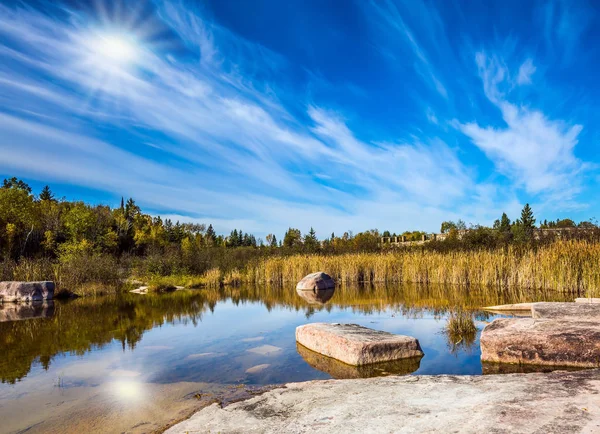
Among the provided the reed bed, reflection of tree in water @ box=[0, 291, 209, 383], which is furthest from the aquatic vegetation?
the reed bed

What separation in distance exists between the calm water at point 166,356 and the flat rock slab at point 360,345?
18 centimetres

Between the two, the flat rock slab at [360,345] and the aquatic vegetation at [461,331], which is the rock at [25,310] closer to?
the flat rock slab at [360,345]

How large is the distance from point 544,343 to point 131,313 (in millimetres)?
9938

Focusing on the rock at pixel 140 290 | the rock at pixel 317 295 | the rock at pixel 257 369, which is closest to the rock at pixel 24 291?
the rock at pixel 140 290

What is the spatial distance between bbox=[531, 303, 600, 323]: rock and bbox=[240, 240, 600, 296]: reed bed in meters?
5.29

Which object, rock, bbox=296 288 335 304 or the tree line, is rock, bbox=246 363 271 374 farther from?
the tree line

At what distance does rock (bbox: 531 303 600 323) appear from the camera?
623 centimetres

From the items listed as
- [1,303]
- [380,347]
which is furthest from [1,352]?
[1,303]

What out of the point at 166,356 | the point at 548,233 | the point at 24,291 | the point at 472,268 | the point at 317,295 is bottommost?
the point at 166,356

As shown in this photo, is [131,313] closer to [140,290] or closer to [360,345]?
[140,290]

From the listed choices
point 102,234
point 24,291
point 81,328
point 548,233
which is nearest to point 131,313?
point 81,328

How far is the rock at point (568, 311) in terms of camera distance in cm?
623

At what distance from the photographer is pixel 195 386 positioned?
457 cm

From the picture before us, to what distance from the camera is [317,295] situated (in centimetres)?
1483
